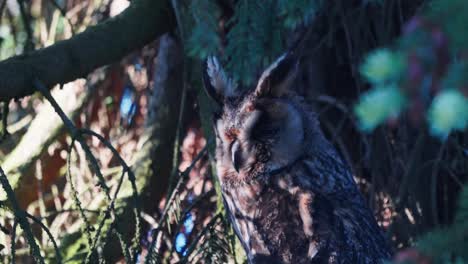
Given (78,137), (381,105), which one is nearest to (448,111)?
(381,105)

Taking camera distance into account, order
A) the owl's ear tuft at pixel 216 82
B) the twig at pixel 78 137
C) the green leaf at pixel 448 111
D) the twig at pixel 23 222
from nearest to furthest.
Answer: the green leaf at pixel 448 111 < the twig at pixel 23 222 < the twig at pixel 78 137 < the owl's ear tuft at pixel 216 82

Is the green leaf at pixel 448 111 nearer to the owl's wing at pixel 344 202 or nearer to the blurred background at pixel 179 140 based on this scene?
the blurred background at pixel 179 140

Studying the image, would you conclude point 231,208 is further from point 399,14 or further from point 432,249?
point 432,249

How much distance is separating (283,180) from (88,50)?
737mm

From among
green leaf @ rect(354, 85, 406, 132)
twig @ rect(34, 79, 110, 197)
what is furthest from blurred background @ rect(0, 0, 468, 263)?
green leaf @ rect(354, 85, 406, 132)

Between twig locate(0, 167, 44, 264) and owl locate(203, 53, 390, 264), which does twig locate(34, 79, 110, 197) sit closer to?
twig locate(0, 167, 44, 264)

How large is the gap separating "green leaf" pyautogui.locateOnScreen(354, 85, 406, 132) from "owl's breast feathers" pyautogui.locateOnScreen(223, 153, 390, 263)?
5.35 feet

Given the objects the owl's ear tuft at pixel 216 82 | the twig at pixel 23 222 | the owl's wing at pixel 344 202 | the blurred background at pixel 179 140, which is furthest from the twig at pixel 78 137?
the owl's wing at pixel 344 202

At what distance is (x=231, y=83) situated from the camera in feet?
8.74

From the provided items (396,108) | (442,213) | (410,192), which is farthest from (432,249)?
(442,213)

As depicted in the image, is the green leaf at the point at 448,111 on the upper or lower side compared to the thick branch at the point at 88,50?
lower

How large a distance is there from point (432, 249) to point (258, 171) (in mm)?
1762

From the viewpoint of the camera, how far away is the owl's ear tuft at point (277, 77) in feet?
8.20

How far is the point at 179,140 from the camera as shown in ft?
9.77
